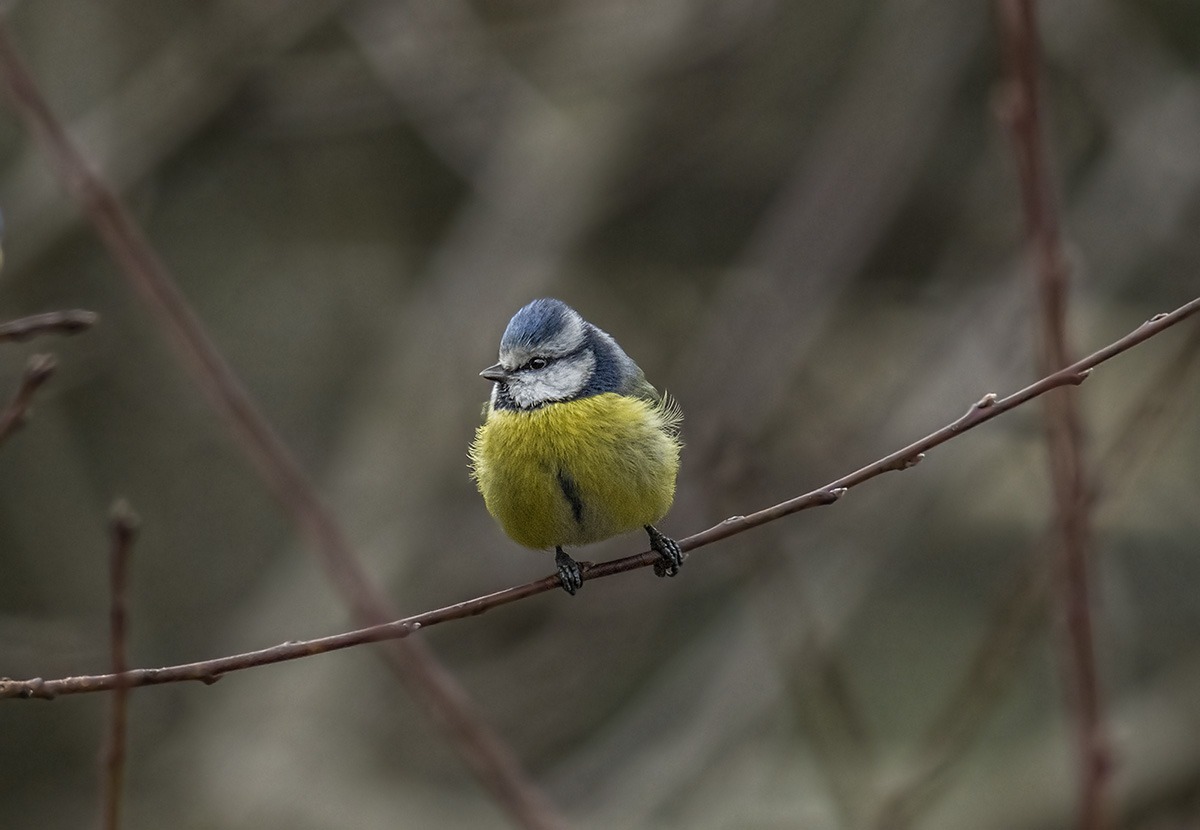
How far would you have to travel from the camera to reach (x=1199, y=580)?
22.1 feet

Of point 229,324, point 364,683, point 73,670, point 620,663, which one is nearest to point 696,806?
point 620,663

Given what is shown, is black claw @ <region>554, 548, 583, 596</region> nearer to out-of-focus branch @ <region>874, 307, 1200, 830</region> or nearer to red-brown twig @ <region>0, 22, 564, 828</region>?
red-brown twig @ <region>0, 22, 564, 828</region>

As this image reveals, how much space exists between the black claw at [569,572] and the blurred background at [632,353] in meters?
0.94

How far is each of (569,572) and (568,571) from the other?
0.01m

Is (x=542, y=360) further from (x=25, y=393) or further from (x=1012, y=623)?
(x=25, y=393)

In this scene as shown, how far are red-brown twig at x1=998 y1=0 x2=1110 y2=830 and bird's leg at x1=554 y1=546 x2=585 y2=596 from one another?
1.08 metres

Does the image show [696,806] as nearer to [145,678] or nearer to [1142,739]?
[1142,739]

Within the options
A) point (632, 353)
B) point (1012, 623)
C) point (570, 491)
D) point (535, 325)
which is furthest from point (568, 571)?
point (632, 353)

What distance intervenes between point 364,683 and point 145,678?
457 cm

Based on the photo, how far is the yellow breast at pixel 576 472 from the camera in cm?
295

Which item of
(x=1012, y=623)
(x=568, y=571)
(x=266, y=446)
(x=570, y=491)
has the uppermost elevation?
(x=570, y=491)

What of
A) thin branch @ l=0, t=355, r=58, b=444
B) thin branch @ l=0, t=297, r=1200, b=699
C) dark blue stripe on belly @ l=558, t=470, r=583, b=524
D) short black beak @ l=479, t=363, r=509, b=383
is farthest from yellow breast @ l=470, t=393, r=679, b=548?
thin branch @ l=0, t=355, r=58, b=444

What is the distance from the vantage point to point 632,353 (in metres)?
6.64

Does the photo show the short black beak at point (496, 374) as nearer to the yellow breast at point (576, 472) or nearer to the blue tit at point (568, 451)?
the blue tit at point (568, 451)
